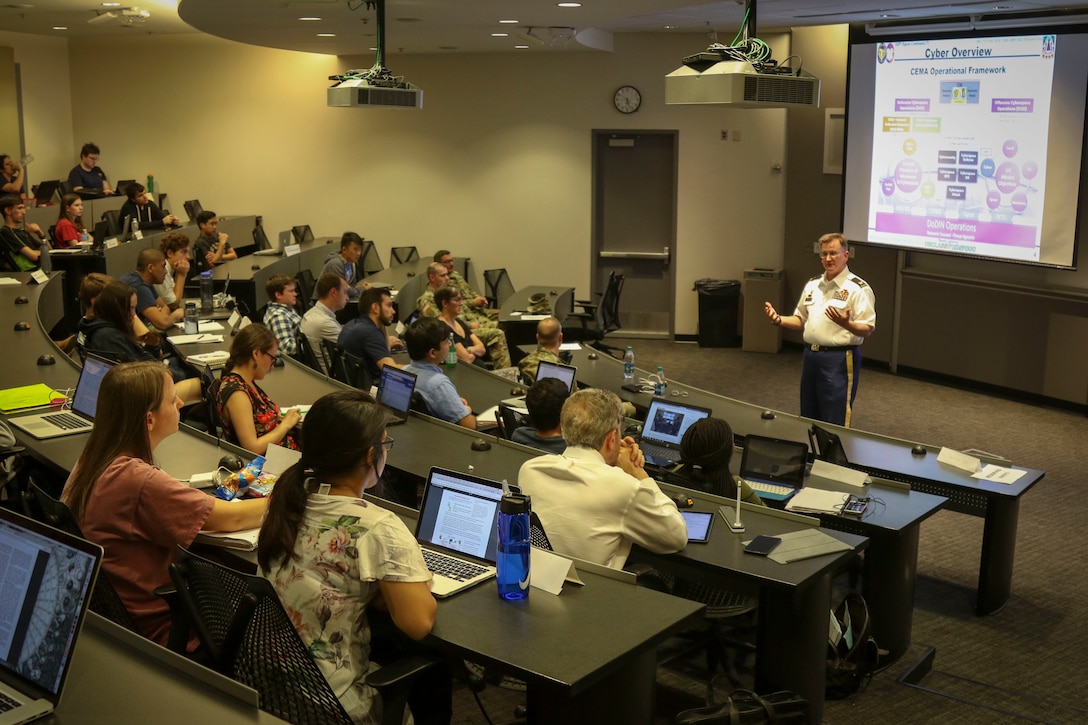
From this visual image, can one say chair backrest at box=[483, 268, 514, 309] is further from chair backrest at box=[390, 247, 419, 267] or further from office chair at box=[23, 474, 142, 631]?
office chair at box=[23, 474, 142, 631]

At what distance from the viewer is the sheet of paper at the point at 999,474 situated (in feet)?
15.6

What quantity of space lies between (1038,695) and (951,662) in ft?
1.23

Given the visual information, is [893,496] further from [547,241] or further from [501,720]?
[547,241]

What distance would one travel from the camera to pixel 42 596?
6.84 ft

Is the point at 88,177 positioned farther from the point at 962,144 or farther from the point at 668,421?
the point at 668,421

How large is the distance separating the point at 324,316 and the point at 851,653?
456cm

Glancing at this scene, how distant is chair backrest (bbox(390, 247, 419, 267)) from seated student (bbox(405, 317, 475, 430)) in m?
6.92

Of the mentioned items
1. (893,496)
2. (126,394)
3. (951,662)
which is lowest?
(951,662)

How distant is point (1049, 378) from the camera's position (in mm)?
8961

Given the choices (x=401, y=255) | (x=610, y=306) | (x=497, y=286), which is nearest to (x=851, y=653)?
(x=610, y=306)

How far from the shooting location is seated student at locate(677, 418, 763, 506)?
4129mm

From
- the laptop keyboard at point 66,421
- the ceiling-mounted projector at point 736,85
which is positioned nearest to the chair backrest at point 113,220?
the laptop keyboard at point 66,421

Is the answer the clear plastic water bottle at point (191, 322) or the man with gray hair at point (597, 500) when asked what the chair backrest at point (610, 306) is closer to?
the clear plastic water bottle at point (191, 322)

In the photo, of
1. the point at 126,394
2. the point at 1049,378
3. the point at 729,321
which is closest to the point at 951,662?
the point at 126,394
